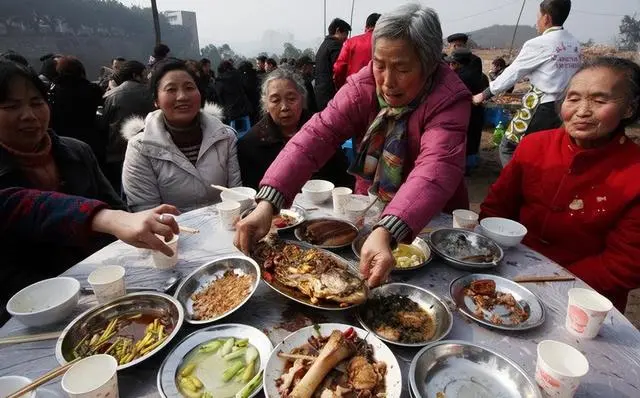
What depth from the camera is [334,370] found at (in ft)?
4.77

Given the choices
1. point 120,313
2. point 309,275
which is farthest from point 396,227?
point 120,313

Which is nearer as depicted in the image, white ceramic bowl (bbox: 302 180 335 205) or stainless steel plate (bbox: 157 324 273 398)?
stainless steel plate (bbox: 157 324 273 398)

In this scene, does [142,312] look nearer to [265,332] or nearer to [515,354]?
[265,332]

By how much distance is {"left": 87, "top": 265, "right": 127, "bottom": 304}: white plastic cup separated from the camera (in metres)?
1.84

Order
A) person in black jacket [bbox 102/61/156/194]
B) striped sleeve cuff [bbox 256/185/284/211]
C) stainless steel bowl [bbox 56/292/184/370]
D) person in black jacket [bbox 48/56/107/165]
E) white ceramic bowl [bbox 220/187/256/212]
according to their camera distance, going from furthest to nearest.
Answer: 1. person in black jacket [bbox 48/56/107/165]
2. person in black jacket [bbox 102/61/156/194]
3. white ceramic bowl [bbox 220/187/256/212]
4. striped sleeve cuff [bbox 256/185/284/211]
5. stainless steel bowl [bbox 56/292/184/370]

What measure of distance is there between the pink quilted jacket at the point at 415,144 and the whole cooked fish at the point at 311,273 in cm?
43

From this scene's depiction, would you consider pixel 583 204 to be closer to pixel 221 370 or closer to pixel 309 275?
pixel 309 275

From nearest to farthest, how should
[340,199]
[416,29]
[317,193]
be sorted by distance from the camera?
[416,29]
[340,199]
[317,193]

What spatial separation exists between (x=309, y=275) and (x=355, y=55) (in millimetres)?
5825

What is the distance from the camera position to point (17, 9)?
25.3m

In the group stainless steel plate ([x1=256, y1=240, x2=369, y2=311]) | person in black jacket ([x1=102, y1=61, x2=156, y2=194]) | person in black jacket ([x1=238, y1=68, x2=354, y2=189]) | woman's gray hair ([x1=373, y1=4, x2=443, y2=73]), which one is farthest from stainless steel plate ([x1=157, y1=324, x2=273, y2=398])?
person in black jacket ([x1=102, y1=61, x2=156, y2=194])

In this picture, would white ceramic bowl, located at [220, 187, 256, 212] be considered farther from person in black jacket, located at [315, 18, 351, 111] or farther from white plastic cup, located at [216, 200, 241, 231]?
person in black jacket, located at [315, 18, 351, 111]

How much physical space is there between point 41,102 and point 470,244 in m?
3.40

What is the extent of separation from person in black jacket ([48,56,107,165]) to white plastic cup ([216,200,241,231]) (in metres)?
4.63
